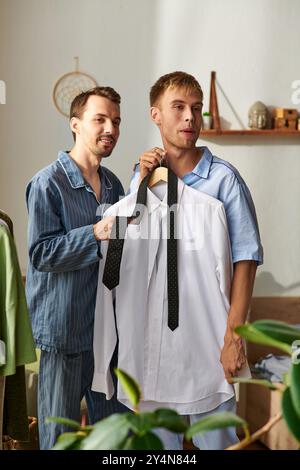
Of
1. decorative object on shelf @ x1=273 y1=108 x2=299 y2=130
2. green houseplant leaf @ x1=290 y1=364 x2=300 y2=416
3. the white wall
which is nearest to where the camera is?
green houseplant leaf @ x1=290 y1=364 x2=300 y2=416

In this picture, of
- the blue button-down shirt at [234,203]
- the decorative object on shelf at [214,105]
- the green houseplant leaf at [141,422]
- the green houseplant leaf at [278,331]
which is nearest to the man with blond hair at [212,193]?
the blue button-down shirt at [234,203]

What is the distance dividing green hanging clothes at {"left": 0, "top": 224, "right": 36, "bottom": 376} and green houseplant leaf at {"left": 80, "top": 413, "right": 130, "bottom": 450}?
39.9 inches

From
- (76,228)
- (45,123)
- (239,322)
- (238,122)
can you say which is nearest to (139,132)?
(45,123)

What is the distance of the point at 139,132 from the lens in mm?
3408

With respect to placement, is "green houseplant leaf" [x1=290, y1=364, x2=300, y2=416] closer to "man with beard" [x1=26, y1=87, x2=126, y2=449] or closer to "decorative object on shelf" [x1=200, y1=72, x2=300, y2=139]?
"man with beard" [x1=26, y1=87, x2=126, y2=449]

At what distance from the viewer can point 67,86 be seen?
3.40 m

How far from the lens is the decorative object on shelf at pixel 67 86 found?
338cm

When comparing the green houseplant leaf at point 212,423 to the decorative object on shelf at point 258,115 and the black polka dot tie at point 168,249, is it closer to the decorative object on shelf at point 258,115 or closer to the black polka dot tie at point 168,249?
the black polka dot tie at point 168,249

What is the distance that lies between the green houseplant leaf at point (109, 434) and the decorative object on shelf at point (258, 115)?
10.1 feet

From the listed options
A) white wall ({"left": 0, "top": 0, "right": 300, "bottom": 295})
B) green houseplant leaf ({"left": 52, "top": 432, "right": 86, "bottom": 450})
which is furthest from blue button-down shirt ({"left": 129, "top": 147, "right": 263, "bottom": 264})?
white wall ({"left": 0, "top": 0, "right": 300, "bottom": 295})

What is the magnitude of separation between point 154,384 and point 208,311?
0.25 metres

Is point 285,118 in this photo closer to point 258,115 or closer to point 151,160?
point 258,115

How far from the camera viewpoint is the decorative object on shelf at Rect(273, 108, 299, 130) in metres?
3.80

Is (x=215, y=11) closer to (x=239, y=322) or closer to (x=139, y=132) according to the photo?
(x=139, y=132)
